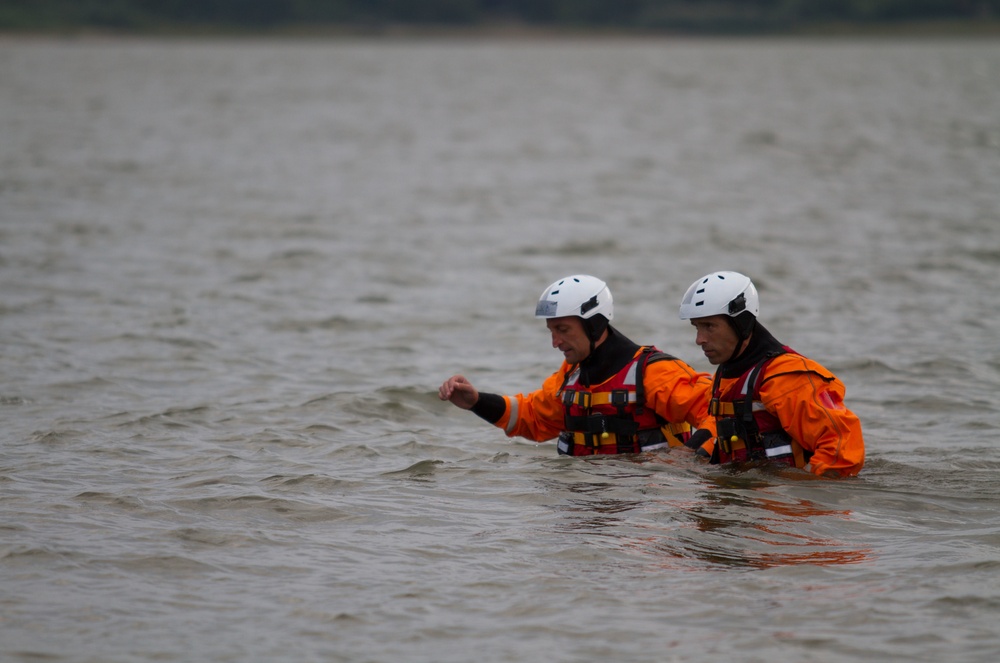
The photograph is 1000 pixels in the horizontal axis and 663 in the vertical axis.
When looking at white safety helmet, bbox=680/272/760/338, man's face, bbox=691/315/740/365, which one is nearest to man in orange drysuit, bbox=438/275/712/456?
man's face, bbox=691/315/740/365

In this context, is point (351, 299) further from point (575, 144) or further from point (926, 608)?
point (575, 144)

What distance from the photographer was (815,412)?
7.76 meters

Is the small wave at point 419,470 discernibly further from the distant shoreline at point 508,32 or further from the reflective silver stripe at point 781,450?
the distant shoreline at point 508,32

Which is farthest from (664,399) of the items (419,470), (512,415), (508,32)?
(508,32)

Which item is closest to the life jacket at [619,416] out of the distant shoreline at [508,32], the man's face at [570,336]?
the man's face at [570,336]

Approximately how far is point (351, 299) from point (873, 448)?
9.02 metres

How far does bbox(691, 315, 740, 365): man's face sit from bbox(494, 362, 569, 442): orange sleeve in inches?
47.5

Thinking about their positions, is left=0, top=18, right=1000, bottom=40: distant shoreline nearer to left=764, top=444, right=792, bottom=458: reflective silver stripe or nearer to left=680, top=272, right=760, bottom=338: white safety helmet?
left=680, top=272, right=760, bottom=338: white safety helmet

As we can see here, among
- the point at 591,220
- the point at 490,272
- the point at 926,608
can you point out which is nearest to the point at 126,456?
the point at 926,608

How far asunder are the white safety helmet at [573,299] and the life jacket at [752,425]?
1.02m

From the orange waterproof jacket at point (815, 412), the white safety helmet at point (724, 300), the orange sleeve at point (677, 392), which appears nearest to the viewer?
the orange waterproof jacket at point (815, 412)

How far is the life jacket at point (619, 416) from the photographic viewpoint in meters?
8.61

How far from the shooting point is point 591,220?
27141 millimetres

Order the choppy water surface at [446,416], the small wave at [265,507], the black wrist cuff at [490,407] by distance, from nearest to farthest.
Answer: the choppy water surface at [446,416] → the small wave at [265,507] → the black wrist cuff at [490,407]
